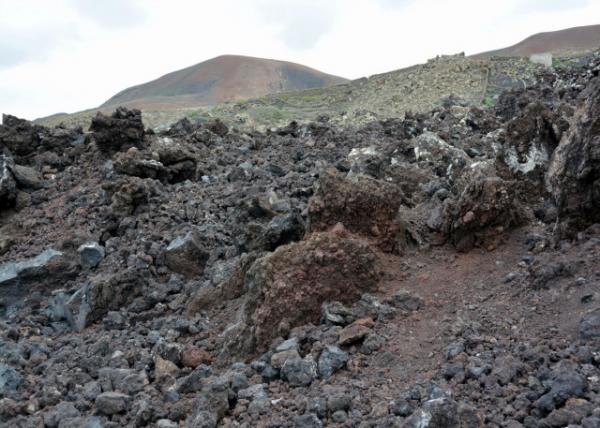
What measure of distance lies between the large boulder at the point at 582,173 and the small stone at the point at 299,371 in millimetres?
1877

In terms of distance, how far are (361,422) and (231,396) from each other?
33.7 inches

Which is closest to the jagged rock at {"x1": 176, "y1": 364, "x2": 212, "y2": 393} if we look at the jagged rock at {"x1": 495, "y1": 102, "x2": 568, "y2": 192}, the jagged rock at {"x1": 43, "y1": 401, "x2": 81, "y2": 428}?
the jagged rock at {"x1": 43, "y1": 401, "x2": 81, "y2": 428}

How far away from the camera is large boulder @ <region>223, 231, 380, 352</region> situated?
417 cm

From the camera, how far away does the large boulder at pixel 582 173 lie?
4.00m

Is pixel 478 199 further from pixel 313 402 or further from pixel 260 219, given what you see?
pixel 260 219

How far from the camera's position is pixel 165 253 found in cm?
648

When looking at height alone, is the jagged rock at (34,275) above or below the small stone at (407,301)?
above

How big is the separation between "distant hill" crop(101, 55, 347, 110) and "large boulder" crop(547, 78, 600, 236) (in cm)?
5166

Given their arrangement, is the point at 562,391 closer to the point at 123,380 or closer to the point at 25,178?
the point at 123,380

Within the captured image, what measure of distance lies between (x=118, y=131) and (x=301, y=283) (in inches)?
284

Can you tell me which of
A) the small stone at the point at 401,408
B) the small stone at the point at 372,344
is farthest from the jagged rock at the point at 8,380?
the small stone at the point at 401,408

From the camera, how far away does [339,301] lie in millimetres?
4273

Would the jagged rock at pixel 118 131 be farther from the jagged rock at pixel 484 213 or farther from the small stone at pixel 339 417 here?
the small stone at pixel 339 417

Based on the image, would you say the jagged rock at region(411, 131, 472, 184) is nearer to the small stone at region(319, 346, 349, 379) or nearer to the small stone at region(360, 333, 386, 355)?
the small stone at region(360, 333, 386, 355)
